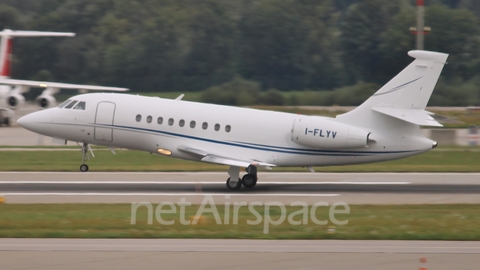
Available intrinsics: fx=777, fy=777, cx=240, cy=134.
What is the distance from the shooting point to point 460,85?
62.3 meters

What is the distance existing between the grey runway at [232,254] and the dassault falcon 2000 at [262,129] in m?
8.06

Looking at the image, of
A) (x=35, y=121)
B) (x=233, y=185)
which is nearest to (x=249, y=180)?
(x=233, y=185)

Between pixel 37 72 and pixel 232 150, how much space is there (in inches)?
Answer: 2160

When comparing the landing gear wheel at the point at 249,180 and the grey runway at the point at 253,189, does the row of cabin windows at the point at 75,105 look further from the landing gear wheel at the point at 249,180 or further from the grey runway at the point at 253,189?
the landing gear wheel at the point at 249,180

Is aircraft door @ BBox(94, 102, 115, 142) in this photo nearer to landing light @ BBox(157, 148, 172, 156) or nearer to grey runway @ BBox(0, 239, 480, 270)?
landing light @ BBox(157, 148, 172, 156)

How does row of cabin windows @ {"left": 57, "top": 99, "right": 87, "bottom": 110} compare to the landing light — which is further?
row of cabin windows @ {"left": 57, "top": 99, "right": 87, "bottom": 110}

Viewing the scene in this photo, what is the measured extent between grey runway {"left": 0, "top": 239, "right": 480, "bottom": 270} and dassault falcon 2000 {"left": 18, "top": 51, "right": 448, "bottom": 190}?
8.06 m

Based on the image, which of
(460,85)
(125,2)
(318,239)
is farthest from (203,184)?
(125,2)

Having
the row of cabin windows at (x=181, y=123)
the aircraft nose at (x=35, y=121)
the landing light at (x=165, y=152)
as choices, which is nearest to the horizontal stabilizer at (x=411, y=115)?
the row of cabin windows at (x=181, y=123)

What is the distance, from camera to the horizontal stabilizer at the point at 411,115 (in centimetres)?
2183

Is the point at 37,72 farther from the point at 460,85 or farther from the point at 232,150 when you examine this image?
the point at 232,150

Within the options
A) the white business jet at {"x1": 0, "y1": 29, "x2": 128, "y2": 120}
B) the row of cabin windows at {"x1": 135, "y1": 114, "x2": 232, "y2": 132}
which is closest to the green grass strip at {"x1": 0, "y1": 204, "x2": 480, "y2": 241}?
the row of cabin windows at {"x1": 135, "y1": 114, "x2": 232, "y2": 132}

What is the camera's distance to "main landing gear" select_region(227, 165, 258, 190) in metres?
22.6

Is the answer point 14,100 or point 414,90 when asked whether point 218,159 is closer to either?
point 414,90
